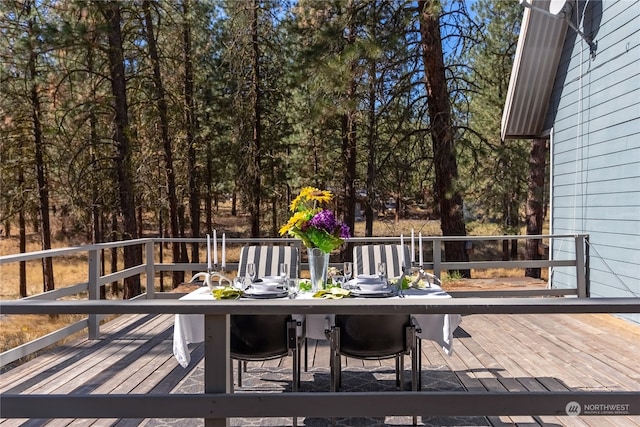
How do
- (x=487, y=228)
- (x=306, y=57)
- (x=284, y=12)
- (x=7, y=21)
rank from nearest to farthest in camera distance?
(x=7, y=21), (x=306, y=57), (x=284, y=12), (x=487, y=228)

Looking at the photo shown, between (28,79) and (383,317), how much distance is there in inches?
355

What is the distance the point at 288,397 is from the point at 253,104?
10262mm

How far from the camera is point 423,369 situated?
3.93 meters

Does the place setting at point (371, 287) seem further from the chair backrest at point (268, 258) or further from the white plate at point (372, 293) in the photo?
the chair backrest at point (268, 258)

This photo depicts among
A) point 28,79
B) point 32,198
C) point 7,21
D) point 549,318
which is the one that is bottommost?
point 549,318

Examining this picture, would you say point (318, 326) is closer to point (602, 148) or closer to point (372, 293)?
point (372, 293)

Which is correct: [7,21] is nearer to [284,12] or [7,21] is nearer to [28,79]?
[28,79]

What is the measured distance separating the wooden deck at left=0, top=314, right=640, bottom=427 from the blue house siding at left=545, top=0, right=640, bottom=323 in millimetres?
940

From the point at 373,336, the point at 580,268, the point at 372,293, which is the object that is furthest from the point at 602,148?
the point at 373,336

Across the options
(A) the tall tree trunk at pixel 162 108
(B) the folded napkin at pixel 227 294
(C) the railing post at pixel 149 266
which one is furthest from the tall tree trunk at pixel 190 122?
(B) the folded napkin at pixel 227 294

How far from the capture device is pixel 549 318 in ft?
18.8

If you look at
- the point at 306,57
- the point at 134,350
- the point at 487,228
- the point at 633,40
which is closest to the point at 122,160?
the point at 306,57

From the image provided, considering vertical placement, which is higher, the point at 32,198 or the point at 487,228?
the point at 32,198

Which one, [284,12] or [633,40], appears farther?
[284,12]
